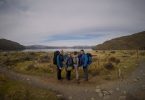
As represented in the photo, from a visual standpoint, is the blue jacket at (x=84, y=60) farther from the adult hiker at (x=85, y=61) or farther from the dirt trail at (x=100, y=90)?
the dirt trail at (x=100, y=90)

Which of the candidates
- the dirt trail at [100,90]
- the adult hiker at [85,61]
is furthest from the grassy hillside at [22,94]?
the adult hiker at [85,61]

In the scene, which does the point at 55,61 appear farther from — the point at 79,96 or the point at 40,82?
the point at 79,96

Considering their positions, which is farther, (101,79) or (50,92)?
(101,79)

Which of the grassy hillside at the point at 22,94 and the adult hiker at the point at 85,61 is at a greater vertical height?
the adult hiker at the point at 85,61

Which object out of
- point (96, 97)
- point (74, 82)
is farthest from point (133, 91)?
point (74, 82)

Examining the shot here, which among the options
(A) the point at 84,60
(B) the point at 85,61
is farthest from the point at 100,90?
(A) the point at 84,60

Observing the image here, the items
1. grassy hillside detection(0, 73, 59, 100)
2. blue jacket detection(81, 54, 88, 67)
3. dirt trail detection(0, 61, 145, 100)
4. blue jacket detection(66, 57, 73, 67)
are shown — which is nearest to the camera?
grassy hillside detection(0, 73, 59, 100)

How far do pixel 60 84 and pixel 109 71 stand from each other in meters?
7.80

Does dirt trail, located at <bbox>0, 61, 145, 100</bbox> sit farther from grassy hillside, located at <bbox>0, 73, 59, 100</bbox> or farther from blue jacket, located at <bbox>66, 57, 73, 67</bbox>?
blue jacket, located at <bbox>66, 57, 73, 67</bbox>

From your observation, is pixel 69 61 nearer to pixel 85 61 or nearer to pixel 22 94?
pixel 85 61

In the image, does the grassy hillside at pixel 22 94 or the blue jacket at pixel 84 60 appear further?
the blue jacket at pixel 84 60

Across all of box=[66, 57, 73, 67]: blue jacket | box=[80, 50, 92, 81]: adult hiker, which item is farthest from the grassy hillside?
box=[80, 50, 92, 81]: adult hiker

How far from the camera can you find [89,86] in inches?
682

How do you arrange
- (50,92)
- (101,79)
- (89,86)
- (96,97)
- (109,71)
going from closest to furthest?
1. (96,97)
2. (50,92)
3. (89,86)
4. (101,79)
5. (109,71)
